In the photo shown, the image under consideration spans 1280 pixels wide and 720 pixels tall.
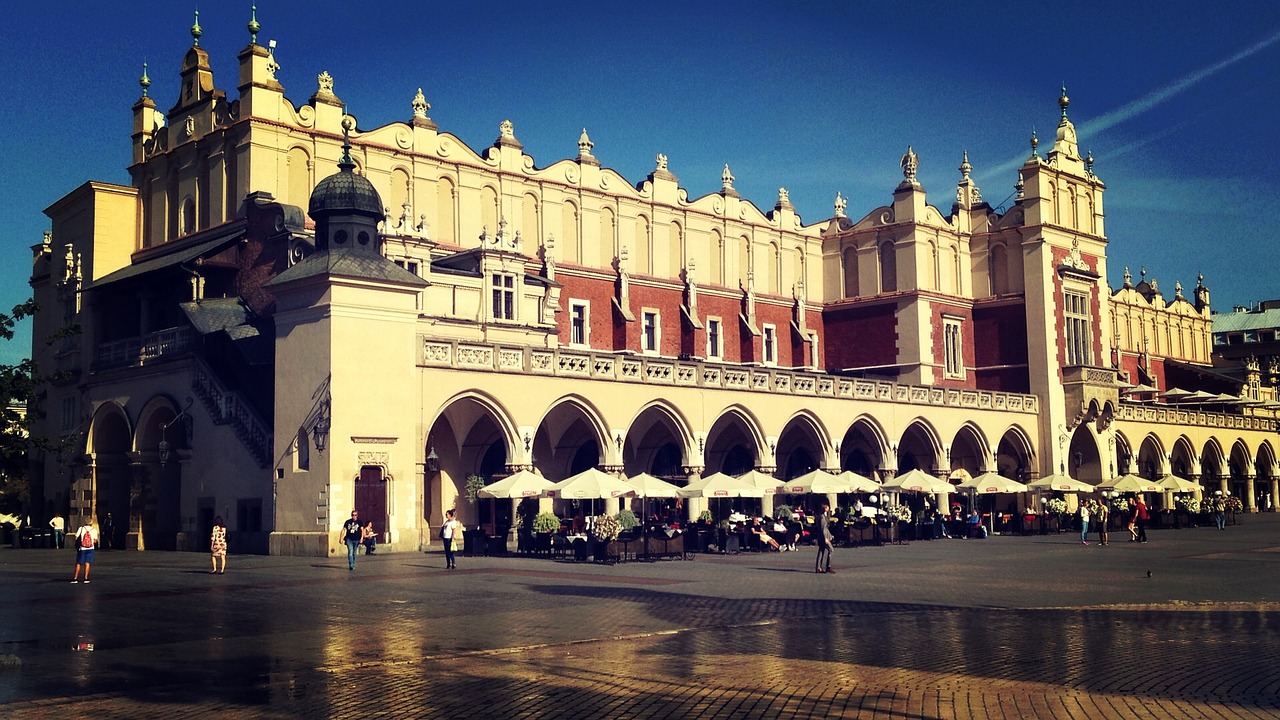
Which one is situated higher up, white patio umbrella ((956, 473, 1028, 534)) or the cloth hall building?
the cloth hall building

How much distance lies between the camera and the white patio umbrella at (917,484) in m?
47.8

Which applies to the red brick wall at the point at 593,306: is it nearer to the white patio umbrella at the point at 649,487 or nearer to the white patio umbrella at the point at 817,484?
the white patio umbrella at the point at 817,484

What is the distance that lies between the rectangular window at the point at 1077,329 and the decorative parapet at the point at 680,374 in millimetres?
4615

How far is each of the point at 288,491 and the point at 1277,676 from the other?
1147 inches

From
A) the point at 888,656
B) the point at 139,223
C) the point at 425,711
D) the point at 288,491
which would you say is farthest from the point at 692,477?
the point at 425,711

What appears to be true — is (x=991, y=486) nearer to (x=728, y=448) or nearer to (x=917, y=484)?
(x=917, y=484)

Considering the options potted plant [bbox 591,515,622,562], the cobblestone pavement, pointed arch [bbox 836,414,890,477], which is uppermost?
pointed arch [bbox 836,414,890,477]

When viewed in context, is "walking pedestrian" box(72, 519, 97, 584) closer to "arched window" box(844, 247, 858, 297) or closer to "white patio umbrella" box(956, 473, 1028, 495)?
"white patio umbrella" box(956, 473, 1028, 495)

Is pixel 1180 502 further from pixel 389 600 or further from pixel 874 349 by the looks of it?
pixel 389 600

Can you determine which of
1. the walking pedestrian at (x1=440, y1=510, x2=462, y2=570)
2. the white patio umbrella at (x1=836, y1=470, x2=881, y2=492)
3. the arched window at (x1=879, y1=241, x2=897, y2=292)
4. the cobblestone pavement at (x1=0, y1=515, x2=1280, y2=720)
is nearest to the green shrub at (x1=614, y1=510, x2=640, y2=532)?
the walking pedestrian at (x1=440, y1=510, x2=462, y2=570)

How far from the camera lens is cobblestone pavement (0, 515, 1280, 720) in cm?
1198

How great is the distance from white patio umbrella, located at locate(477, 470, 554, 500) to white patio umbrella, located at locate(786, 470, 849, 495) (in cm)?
1015

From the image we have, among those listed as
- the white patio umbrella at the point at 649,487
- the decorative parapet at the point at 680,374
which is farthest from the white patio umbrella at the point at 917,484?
the white patio umbrella at the point at 649,487

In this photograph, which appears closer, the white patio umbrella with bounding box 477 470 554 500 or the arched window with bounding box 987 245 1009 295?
the white patio umbrella with bounding box 477 470 554 500
